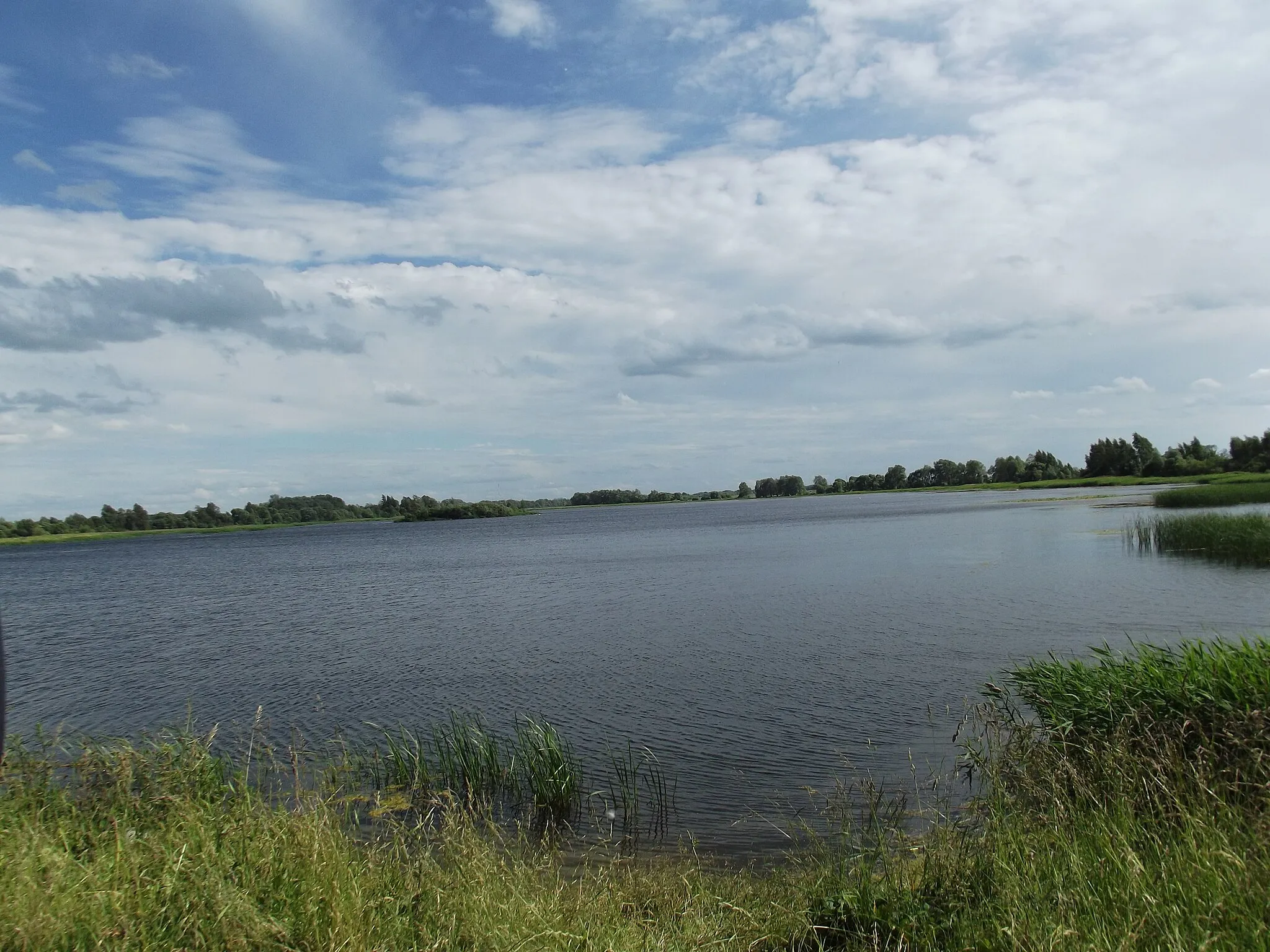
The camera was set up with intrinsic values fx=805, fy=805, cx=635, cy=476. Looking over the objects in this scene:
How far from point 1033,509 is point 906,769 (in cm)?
7901

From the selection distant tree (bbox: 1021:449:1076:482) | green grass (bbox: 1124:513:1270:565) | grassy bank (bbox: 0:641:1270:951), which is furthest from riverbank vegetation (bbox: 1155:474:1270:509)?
distant tree (bbox: 1021:449:1076:482)

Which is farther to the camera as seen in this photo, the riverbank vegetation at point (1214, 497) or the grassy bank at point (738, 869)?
the riverbank vegetation at point (1214, 497)

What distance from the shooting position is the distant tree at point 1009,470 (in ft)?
571

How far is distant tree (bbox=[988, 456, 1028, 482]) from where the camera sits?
571ft

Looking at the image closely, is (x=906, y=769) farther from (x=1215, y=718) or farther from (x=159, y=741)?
(x=159, y=741)

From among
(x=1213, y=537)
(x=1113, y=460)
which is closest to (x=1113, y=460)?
(x=1113, y=460)

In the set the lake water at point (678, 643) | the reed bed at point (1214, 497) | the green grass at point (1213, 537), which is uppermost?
the reed bed at point (1214, 497)

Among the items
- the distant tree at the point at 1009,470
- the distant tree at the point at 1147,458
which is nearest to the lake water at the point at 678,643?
the distant tree at the point at 1147,458

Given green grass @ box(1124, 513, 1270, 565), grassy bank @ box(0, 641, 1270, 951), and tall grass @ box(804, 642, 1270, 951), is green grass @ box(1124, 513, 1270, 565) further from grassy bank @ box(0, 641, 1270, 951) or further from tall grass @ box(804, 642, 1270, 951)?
tall grass @ box(804, 642, 1270, 951)

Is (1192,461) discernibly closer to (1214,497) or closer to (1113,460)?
(1113,460)

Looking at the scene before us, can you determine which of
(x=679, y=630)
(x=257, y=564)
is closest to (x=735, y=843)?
(x=679, y=630)

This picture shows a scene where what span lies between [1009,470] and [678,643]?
576 ft

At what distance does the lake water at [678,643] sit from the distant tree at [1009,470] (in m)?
130

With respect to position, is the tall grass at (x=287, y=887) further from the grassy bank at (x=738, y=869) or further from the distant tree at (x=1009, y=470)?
the distant tree at (x=1009, y=470)
